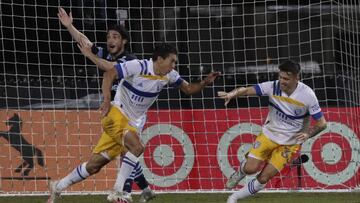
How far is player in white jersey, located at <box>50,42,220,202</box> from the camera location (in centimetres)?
1072

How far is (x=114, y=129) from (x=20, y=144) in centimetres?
501

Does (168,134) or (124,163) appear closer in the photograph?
(124,163)

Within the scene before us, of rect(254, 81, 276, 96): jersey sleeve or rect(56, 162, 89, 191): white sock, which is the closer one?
rect(56, 162, 89, 191): white sock

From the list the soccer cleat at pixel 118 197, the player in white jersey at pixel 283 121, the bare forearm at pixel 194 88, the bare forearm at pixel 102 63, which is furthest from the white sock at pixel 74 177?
the player in white jersey at pixel 283 121

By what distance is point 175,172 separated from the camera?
15.7 m

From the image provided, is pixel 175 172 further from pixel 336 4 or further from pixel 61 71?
pixel 336 4

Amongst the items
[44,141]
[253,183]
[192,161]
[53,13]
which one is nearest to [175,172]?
[192,161]

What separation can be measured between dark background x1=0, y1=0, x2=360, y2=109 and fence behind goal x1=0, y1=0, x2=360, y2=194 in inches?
0.9

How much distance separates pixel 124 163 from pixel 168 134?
5.28 meters

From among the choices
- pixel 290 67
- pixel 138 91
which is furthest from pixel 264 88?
pixel 138 91

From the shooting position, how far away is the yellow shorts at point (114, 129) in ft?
35.6

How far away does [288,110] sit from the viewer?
38.4ft

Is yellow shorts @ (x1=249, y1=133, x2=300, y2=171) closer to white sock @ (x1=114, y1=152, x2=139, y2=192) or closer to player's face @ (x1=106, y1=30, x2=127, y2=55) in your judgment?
white sock @ (x1=114, y1=152, x2=139, y2=192)

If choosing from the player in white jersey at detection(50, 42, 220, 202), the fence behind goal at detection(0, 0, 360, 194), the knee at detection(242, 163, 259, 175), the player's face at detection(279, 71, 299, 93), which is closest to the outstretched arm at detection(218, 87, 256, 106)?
the player in white jersey at detection(50, 42, 220, 202)
